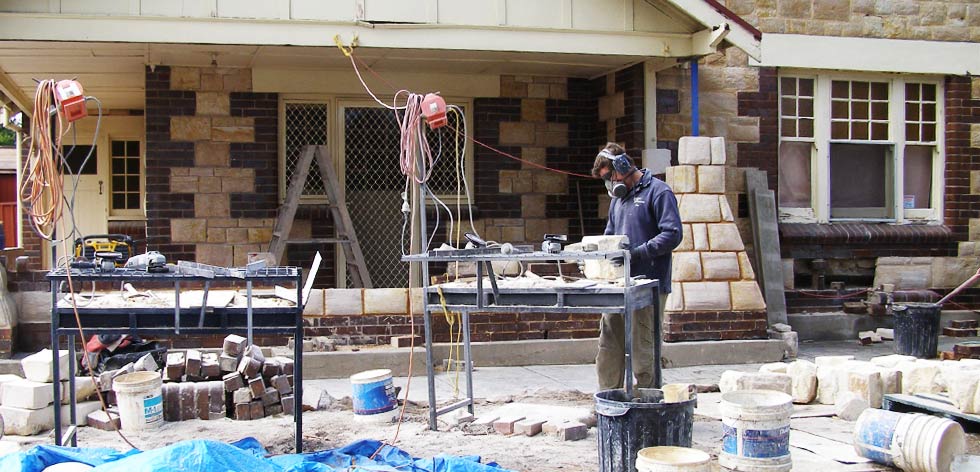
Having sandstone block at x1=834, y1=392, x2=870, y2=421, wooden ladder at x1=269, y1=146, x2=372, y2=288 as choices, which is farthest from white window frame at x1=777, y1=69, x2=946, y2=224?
wooden ladder at x1=269, y1=146, x2=372, y2=288

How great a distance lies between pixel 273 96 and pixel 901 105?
303 inches

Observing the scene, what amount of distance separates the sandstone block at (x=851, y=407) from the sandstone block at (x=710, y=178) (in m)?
3.31

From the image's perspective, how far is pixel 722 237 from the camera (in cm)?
1029

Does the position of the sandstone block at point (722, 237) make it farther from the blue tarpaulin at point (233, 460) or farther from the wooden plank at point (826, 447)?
the blue tarpaulin at point (233, 460)

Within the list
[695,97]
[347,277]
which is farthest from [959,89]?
[347,277]

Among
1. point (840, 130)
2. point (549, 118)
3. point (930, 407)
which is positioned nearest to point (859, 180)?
point (840, 130)

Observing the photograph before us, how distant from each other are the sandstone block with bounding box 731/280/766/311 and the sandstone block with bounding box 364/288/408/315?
3.38 meters

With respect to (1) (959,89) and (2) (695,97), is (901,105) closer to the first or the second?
(1) (959,89)

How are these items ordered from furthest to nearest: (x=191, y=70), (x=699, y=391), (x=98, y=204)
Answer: (x=98, y=204) → (x=191, y=70) → (x=699, y=391)

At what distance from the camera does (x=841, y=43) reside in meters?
12.1

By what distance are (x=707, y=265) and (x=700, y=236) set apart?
307 millimetres

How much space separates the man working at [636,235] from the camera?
7.12m

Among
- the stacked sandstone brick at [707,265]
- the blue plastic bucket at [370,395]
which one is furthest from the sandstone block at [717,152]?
the blue plastic bucket at [370,395]

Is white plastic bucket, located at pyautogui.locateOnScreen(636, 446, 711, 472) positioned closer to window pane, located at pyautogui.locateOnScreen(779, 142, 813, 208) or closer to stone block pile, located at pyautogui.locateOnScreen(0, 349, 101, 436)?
stone block pile, located at pyautogui.locateOnScreen(0, 349, 101, 436)
